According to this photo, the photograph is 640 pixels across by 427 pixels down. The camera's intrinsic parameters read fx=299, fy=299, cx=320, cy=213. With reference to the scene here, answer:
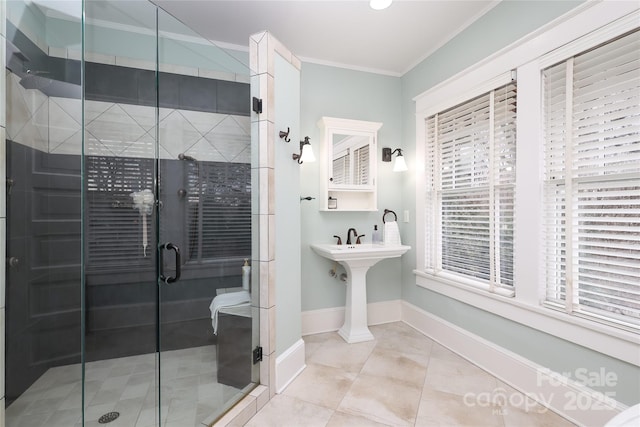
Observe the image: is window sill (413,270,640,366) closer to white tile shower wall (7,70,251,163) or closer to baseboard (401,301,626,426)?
baseboard (401,301,626,426)

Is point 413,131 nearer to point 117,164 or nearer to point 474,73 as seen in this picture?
point 474,73

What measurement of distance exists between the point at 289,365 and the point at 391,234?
4.90 feet

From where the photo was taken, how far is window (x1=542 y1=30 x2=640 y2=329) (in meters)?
1.45

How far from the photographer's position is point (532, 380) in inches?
72.4

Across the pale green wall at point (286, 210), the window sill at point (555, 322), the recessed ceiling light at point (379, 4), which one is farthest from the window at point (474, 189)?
the pale green wall at point (286, 210)

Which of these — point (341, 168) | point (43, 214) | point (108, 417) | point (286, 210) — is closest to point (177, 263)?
point (43, 214)

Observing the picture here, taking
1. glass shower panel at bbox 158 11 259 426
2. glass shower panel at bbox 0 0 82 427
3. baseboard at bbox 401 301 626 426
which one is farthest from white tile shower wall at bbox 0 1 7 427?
baseboard at bbox 401 301 626 426

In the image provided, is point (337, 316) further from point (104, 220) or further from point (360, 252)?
point (104, 220)

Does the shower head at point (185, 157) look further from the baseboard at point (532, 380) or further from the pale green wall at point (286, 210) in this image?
the baseboard at point (532, 380)

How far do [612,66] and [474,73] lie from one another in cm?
89

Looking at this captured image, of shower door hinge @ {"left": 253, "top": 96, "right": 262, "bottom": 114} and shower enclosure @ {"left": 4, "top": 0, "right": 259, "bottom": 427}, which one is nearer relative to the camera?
shower enclosure @ {"left": 4, "top": 0, "right": 259, "bottom": 427}

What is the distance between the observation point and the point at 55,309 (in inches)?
52.8

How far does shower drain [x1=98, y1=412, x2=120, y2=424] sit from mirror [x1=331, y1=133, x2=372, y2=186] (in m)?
2.18

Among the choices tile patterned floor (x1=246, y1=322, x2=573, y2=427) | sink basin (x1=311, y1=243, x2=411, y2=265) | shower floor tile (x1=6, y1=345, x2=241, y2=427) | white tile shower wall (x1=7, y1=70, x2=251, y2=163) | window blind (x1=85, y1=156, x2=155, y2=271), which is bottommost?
tile patterned floor (x1=246, y1=322, x2=573, y2=427)
